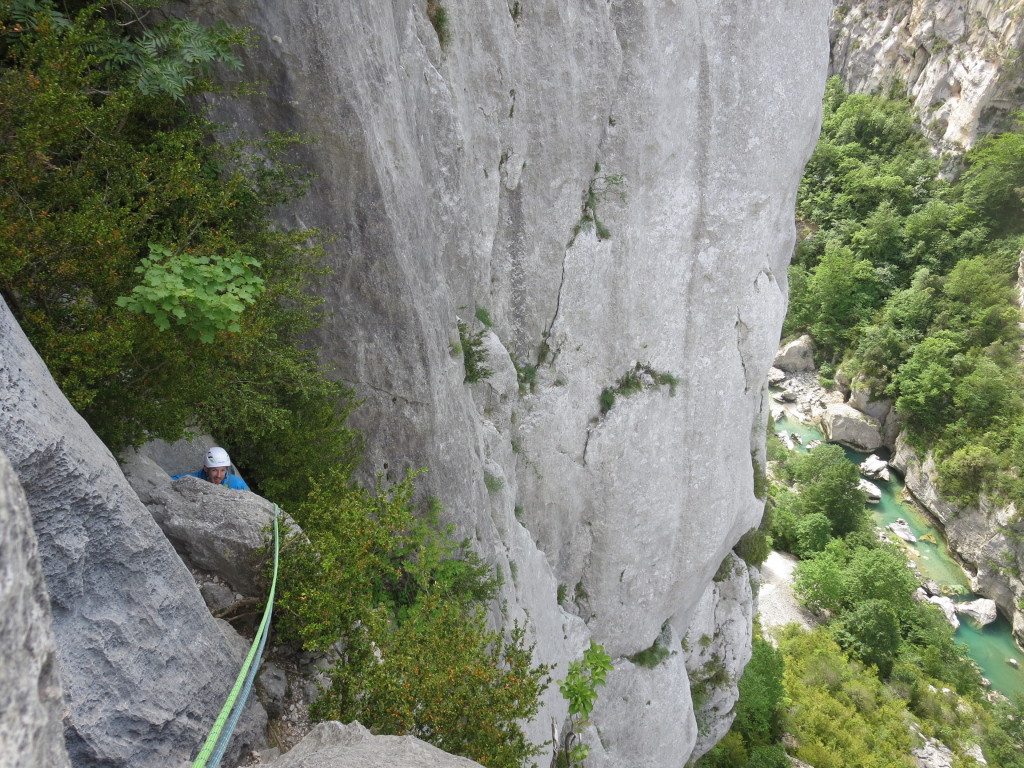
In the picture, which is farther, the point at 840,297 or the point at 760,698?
the point at 840,297

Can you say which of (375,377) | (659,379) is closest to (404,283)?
(375,377)

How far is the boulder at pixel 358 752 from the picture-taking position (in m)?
3.95

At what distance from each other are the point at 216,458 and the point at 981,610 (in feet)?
119

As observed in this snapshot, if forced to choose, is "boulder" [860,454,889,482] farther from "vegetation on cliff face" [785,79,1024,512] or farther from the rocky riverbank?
"vegetation on cliff face" [785,79,1024,512]

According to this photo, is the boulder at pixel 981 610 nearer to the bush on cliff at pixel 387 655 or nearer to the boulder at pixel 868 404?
the boulder at pixel 868 404

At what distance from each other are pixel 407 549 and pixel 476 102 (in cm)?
731

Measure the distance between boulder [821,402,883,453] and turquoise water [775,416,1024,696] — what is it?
0.66 meters

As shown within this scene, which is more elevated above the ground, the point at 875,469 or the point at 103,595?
the point at 103,595

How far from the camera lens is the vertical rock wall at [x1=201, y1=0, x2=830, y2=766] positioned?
7.64 metres

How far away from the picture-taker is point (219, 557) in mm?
5352

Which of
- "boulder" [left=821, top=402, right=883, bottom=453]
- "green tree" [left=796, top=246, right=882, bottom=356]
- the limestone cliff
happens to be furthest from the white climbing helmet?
the limestone cliff

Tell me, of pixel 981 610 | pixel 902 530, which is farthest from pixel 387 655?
pixel 902 530

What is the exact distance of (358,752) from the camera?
4070 mm

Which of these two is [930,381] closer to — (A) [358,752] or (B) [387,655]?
(B) [387,655]
